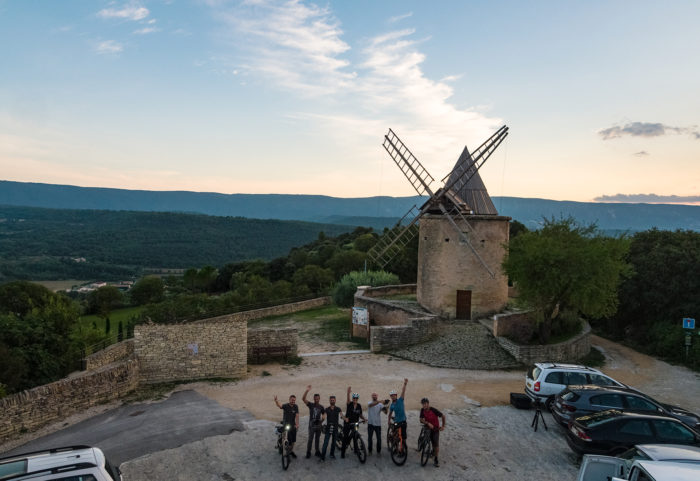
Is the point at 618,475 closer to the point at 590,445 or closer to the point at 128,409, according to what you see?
the point at 590,445

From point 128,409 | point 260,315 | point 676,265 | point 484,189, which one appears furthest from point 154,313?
point 676,265

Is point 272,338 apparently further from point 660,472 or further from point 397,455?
point 660,472

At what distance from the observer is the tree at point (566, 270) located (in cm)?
1986

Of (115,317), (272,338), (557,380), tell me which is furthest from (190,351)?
(115,317)

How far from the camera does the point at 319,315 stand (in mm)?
33750

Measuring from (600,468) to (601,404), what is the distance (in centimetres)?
401

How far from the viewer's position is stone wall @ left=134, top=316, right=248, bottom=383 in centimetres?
1633

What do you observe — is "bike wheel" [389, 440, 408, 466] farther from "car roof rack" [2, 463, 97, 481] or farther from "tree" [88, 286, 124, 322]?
"tree" [88, 286, 124, 322]

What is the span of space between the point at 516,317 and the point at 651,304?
8.98m

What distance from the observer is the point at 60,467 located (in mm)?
6965

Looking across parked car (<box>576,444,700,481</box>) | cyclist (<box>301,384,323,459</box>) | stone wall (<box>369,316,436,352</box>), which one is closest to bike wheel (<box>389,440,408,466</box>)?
cyclist (<box>301,384,323,459</box>)

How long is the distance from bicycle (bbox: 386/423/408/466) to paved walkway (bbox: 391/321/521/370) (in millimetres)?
9266

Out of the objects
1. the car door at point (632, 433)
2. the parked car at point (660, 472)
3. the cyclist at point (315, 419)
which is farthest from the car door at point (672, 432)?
the cyclist at point (315, 419)

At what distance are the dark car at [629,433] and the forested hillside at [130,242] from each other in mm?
103839
